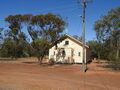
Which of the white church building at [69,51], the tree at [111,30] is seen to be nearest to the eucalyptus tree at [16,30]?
the white church building at [69,51]

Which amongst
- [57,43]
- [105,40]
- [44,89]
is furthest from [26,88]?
[57,43]

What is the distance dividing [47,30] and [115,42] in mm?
13650

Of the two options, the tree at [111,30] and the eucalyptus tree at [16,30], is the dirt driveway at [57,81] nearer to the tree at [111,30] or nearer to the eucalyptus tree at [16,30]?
the tree at [111,30]

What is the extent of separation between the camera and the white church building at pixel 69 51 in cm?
5250

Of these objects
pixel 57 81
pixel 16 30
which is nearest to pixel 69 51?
pixel 16 30

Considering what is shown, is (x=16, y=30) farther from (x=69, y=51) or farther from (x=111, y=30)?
(x=111, y=30)

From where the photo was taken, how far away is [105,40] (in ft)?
137

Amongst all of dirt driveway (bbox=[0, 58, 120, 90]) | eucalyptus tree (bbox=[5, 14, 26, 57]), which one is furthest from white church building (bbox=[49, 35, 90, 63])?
dirt driveway (bbox=[0, 58, 120, 90])

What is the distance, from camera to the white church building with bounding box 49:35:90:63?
52.5 meters

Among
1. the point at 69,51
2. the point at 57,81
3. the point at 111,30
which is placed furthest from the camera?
the point at 69,51

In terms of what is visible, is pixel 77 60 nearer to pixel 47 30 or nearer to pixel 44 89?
pixel 47 30

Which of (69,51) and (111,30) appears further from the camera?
(69,51)

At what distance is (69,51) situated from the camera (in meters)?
52.2

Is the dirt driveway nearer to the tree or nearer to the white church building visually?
the tree
